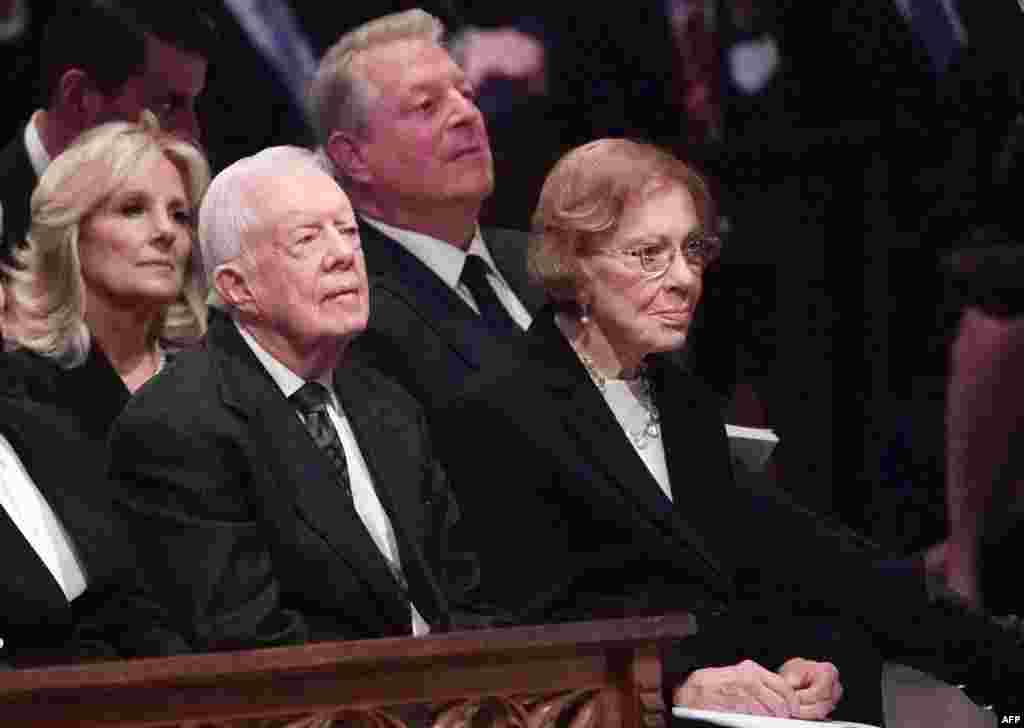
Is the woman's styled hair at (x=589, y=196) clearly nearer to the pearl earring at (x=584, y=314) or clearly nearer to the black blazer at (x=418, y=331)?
the pearl earring at (x=584, y=314)

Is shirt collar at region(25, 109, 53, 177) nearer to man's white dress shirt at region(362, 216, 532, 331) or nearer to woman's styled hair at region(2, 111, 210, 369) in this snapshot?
woman's styled hair at region(2, 111, 210, 369)

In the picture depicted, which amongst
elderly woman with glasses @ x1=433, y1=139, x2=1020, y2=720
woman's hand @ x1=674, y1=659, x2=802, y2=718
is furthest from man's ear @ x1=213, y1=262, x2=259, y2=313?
woman's hand @ x1=674, y1=659, x2=802, y2=718

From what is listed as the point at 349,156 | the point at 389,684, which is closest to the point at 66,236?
the point at 349,156

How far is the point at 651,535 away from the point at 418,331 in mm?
786

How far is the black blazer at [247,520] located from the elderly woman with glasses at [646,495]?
0.91ft

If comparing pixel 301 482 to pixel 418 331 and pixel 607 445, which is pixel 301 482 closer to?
pixel 607 445

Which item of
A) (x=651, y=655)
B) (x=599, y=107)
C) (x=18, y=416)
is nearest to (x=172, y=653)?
(x=18, y=416)

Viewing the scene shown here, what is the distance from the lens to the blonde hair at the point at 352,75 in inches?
202

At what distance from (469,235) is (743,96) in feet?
7.63

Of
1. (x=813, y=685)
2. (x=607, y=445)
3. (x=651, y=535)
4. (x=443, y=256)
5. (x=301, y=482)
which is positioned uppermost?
(x=443, y=256)

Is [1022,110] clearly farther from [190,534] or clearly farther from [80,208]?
[190,534]

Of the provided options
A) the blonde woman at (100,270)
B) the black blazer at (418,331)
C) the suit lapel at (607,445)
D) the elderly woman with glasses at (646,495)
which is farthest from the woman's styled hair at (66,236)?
the suit lapel at (607,445)

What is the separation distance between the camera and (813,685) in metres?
4.29

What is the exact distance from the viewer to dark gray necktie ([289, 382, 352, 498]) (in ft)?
13.6
